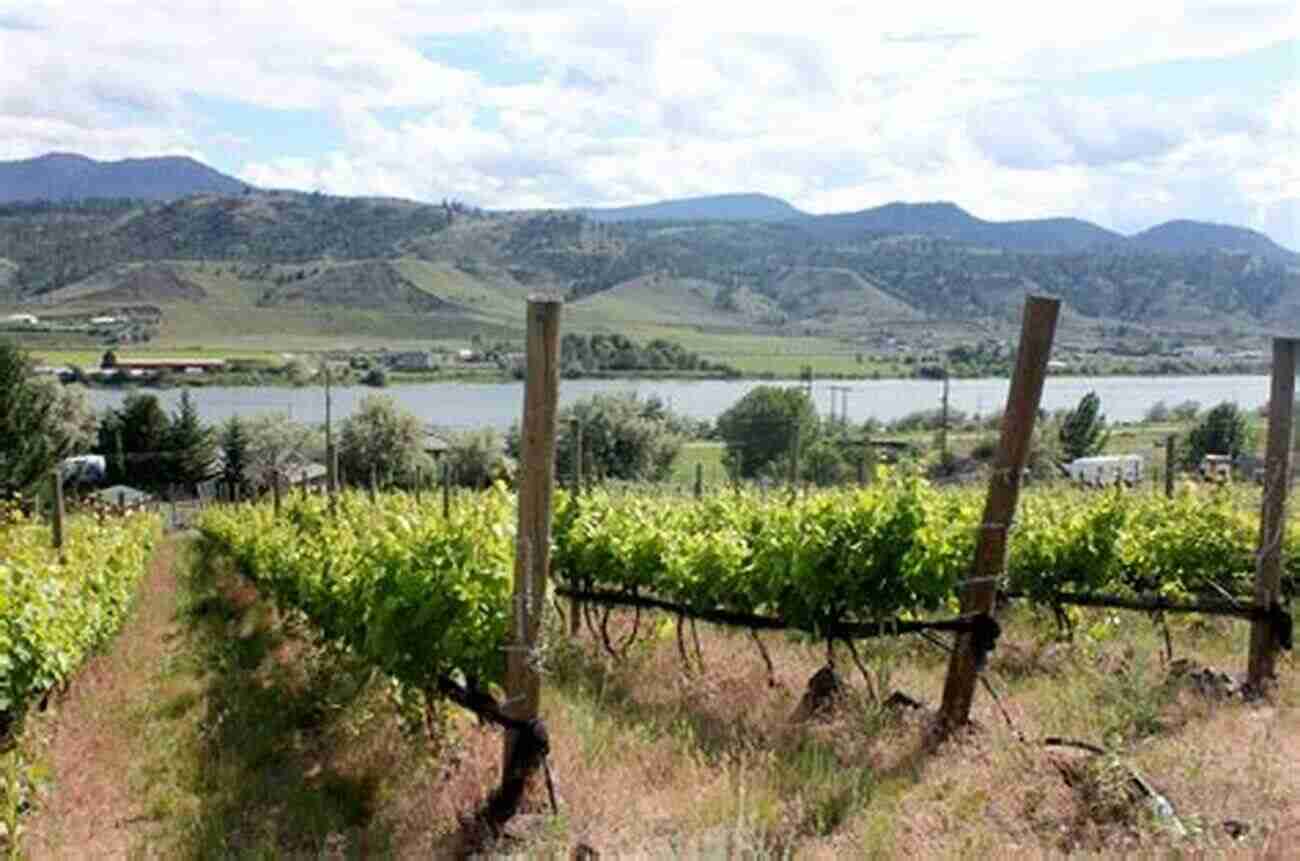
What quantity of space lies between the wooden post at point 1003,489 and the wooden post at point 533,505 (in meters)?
2.25

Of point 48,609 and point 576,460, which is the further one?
point 576,460

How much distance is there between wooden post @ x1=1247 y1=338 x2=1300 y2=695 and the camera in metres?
7.25

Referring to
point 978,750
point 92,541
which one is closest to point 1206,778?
point 978,750

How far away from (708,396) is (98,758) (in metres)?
101

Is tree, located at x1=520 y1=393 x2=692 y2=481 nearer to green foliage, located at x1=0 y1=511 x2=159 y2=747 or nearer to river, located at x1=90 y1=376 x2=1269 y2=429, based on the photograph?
river, located at x1=90 y1=376 x2=1269 y2=429

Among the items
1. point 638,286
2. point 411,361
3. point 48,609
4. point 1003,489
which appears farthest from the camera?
point 638,286

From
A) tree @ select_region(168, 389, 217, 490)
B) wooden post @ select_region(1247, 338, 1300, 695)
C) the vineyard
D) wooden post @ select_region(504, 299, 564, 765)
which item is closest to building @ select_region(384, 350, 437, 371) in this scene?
tree @ select_region(168, 389, 217, 490)

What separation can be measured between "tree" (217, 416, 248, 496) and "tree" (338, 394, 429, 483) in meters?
5.46

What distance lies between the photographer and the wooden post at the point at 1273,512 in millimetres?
7250

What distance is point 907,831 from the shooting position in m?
4.68

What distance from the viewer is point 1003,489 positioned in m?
6.25

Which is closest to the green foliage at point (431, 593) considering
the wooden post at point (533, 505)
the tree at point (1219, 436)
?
the wooden post at point (533, 505)

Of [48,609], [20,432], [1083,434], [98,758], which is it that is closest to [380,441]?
[20,432]

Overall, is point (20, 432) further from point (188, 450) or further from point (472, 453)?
point (472, 453)
